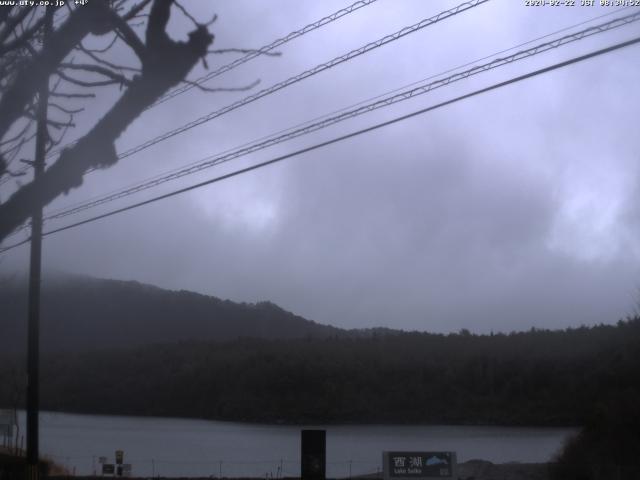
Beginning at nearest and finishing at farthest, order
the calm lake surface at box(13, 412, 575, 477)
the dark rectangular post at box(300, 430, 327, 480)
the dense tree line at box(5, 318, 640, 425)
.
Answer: the dark rectangular post at box(300, 430, 327, 480), the calm lake surface at box(13, 412, 575, 477), the dense tree line at box(5, 318, 640, 425)

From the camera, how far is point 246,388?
94750 mm

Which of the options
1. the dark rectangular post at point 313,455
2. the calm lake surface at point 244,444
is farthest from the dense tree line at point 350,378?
the dark rectangular post at point 313,455

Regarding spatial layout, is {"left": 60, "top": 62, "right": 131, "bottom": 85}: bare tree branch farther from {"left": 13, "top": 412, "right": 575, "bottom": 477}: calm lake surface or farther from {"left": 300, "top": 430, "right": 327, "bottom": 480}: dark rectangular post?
{"left": 13, "top": 412, "right": 575, "bottom": 477}: calm lake surface

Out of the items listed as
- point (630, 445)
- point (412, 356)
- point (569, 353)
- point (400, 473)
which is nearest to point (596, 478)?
point (630, 445)

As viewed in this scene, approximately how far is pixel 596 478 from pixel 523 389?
128ft

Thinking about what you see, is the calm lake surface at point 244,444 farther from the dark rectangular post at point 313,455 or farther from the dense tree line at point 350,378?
the dark rectangular post at point 313,455

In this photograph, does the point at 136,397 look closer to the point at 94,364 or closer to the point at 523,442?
the point at 94,364

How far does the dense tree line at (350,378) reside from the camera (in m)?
64.8

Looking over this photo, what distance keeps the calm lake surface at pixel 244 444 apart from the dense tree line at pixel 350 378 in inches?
89.5

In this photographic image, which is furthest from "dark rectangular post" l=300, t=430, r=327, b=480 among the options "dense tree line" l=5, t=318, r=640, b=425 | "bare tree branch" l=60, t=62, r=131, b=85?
"dense tree line" l=5, t=318, r=640, b=425

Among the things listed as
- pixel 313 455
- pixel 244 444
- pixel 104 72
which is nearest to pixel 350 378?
pixel 244 444

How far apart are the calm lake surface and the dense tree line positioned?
2273mm

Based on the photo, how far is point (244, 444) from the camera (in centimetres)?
6356

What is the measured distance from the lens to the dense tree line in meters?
64.8
